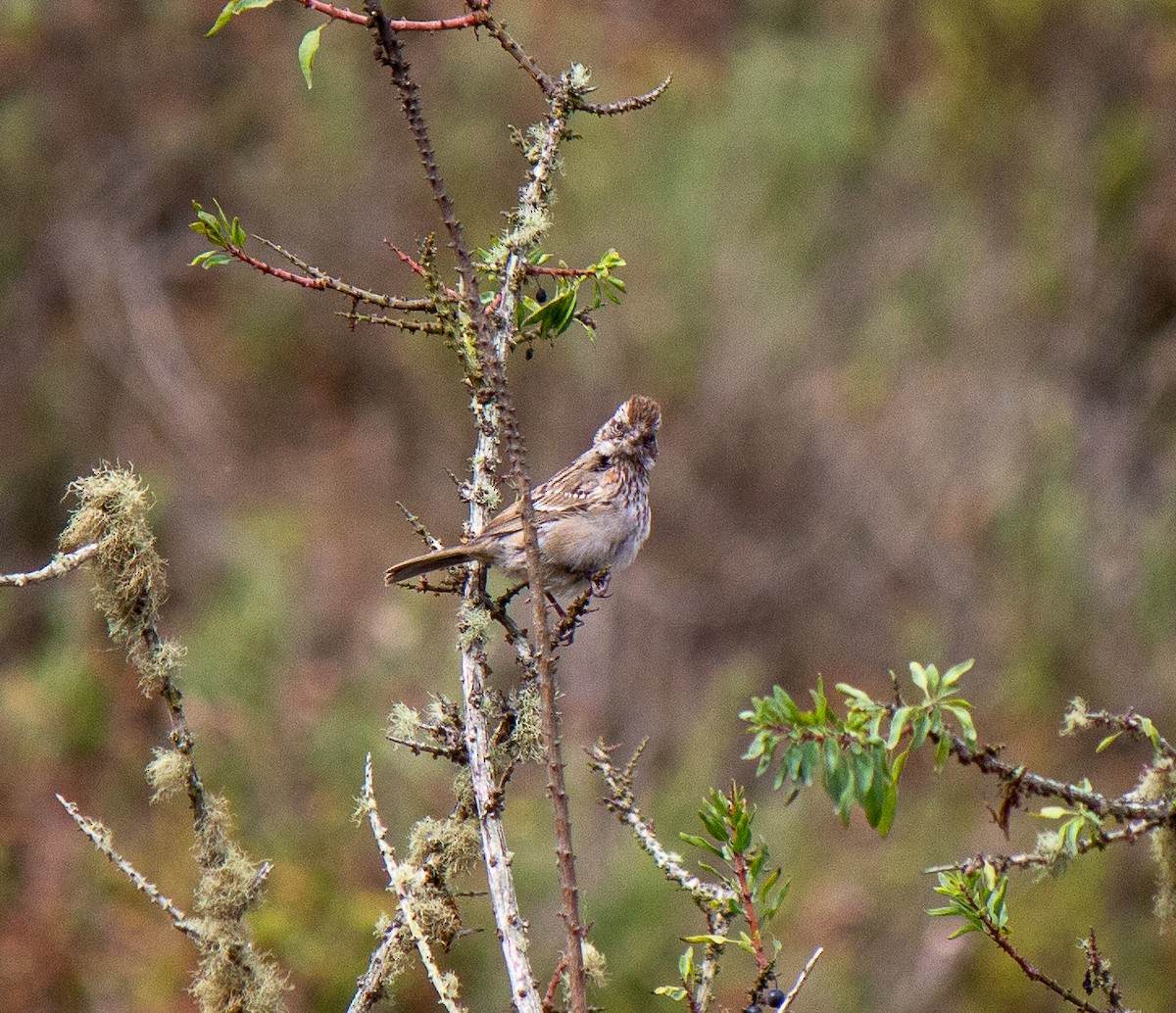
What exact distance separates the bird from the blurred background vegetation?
1800 millimetres

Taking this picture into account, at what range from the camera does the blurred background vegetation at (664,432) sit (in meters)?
6.81

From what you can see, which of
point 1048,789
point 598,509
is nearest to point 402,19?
point 1048,789

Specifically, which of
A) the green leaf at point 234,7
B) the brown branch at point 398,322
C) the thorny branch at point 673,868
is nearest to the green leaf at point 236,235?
the brown branch at point 398,322

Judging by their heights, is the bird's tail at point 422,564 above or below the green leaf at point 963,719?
above

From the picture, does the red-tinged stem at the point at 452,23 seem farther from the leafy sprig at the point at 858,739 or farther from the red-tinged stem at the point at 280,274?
the leafy sprig at the point at 858,739

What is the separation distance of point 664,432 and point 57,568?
7652mm

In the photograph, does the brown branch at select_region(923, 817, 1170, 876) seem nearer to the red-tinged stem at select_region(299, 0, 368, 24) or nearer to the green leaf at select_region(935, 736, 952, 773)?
the green leaf at select_region(935, 736, 952, 773)

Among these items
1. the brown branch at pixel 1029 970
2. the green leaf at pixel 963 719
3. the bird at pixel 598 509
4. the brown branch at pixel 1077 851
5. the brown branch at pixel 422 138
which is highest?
the bird at pixel 598 509

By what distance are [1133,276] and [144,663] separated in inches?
373

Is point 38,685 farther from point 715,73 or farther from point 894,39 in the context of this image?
point 894,39

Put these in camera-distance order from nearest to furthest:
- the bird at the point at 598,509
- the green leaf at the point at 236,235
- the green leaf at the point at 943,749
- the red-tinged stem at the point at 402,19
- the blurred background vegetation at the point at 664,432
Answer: the green leaf at the point at 943,749 < the red-tinged stem at the point at 402,19 < the green leaf at the point at 236,235 < the bird at the point at 598,509 < the blurred background vegetation at the point at 664,432

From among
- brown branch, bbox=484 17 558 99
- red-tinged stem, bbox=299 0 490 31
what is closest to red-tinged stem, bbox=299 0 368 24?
red-tinged stem, bbox=299 0 490 31

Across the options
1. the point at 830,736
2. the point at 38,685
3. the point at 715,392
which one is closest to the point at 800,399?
the point at 715,392

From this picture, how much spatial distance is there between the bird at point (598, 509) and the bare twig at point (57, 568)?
1.99 meters
